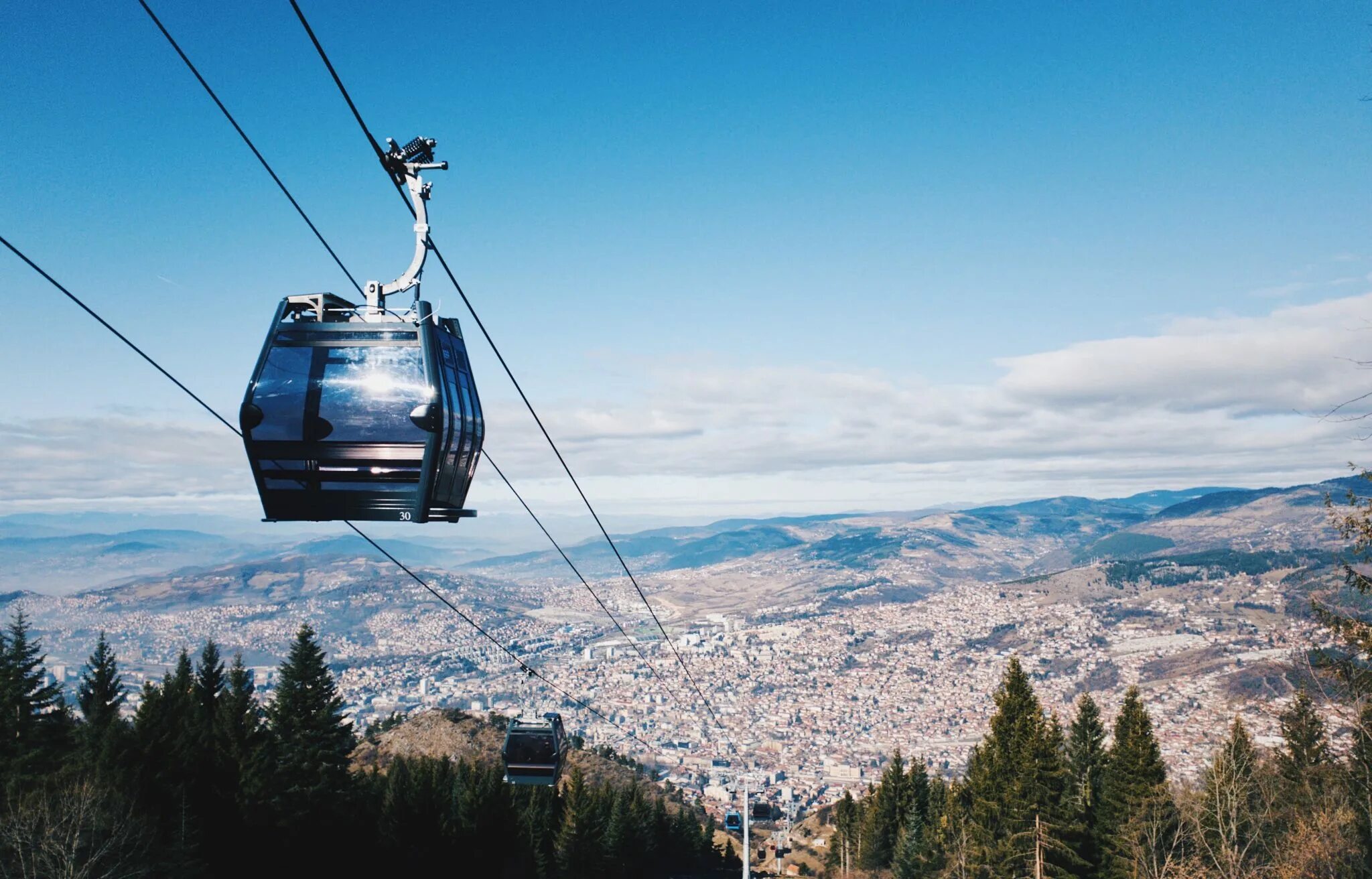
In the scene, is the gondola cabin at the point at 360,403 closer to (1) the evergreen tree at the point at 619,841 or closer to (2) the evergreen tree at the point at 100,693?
(2) the evergreen tree at the point at 100,693

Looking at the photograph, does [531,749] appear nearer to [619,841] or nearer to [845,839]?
[619,841]

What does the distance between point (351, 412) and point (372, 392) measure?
0.30 meters

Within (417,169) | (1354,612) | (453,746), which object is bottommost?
(453,746)

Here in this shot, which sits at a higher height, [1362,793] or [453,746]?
[1362,793]

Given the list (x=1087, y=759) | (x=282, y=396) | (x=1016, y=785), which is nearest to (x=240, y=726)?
(x=282, y=396)

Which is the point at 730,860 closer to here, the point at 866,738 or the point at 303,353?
the point at 303,353

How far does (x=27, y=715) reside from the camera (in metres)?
30.2

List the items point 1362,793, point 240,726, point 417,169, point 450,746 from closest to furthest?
point 417,169 → point 1362,793 → point 240,726 → point 450,746

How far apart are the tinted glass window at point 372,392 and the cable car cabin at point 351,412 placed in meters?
0.01

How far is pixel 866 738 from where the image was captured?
172 m

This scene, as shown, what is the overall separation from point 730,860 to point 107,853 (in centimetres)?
4834

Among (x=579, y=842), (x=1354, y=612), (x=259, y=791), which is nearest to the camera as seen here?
(x=1354, y=612)

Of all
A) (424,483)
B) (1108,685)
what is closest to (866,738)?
(1108,685)

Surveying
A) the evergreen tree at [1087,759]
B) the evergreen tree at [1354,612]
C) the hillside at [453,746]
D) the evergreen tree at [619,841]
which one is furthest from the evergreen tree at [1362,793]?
the hillside at [453,746]
